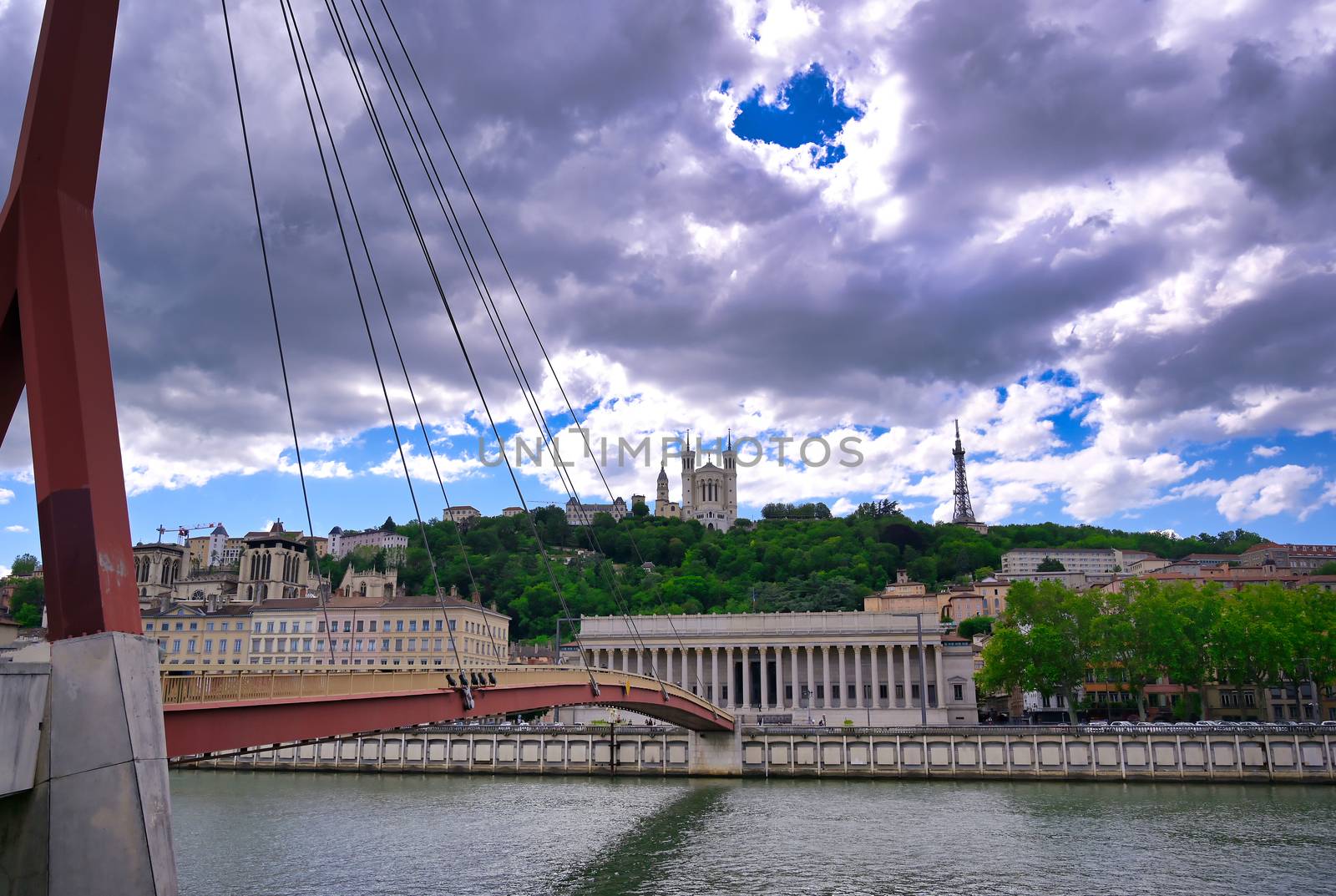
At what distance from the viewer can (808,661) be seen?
3730 inches

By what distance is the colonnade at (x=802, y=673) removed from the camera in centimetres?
9356

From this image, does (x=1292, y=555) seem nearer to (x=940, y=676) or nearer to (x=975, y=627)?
(x=975, y=627)

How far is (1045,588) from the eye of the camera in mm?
81188

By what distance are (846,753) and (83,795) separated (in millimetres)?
50429

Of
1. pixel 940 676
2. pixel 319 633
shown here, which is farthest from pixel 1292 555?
pixel 319 633

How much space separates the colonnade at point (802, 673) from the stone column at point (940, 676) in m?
0.07

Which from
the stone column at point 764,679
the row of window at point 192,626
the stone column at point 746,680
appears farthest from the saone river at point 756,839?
the row of window at point 192,626

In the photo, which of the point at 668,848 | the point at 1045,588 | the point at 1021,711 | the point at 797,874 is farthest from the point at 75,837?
the point at 1021,711

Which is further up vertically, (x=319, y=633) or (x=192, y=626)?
(x=192, y=626)

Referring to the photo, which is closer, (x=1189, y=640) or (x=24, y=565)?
(x=1189, y=640)

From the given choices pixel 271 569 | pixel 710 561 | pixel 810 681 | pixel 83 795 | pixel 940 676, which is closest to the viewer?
pixel 83 795

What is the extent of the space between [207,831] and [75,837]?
1012 inches

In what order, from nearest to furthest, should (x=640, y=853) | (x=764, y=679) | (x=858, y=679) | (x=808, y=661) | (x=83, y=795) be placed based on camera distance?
(x=83, y=795)
(x=640, y=853)
(x=808, y=661)
(x=858, y=679)
(x=764, y=679)

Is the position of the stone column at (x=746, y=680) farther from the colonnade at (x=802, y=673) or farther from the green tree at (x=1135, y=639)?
the green tree at (x=1135, y=639)
